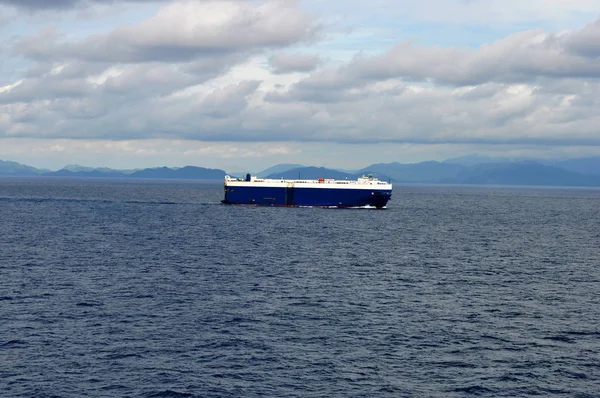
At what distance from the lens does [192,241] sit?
11275cm

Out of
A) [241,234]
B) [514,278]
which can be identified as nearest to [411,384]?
[514,278]

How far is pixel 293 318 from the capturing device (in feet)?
187

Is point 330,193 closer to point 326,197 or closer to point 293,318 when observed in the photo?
point 326,197

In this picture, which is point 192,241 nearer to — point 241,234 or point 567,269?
point 241,234

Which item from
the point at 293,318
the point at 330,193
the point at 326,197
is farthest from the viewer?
the point at 326,197

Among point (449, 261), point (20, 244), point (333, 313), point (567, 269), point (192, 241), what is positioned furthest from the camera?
point (192, 241)

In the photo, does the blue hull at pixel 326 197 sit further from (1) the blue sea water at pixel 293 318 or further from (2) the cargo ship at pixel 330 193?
(1) the blue sea water at pixel 293 318

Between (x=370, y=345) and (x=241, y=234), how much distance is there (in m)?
77.5

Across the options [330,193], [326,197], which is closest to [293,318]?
[330,193]

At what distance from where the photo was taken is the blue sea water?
41.7m

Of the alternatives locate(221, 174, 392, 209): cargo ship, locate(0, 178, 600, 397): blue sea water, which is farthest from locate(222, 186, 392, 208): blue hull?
locate(0, 178, 600, 397): blue sea water

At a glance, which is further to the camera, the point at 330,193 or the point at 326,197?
the point at 326,197

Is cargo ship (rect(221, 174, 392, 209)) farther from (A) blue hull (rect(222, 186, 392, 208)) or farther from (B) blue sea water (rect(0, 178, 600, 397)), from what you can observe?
(B) blue sea water (rect(0, 178, 600, 397))

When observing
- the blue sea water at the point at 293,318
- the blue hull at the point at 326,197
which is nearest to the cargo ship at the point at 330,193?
the blue hull at the point at 326,197
